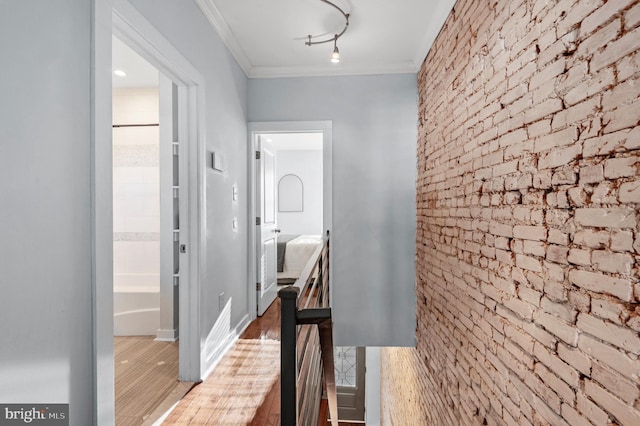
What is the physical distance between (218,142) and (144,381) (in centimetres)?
181

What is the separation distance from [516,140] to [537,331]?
2.79ft

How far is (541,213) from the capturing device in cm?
152

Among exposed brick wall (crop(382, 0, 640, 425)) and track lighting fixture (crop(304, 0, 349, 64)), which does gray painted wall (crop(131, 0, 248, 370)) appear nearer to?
track lighting fixture (crop(304, 0, 349, 64))

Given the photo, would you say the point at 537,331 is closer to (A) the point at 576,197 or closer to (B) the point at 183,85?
(A) the point at 576,197

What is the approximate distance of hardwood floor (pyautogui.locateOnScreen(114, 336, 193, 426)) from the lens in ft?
6.88

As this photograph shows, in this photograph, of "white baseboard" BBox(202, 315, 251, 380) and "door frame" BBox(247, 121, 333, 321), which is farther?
"door frame" BBox(247, 121, 333, 321)

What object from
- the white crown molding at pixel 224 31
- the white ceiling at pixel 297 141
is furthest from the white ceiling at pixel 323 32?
the white ceiling at pixel 297 141

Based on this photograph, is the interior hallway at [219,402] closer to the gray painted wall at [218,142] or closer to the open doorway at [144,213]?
the gray painted wall at [218,142]

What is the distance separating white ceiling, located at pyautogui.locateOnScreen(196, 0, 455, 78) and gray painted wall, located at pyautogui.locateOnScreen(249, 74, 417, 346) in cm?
14

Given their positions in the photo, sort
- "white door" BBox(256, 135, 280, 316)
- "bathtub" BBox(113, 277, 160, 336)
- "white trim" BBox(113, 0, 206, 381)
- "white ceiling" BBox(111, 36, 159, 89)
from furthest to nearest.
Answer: "white door" BBox(256, 135, 280, 316) < "bathtub" BBox(113, 277, 160, 336) < "white ceiling" BBox(111, 36, 159, 89) < "white trim" BBox(113, 0, 206, 381)

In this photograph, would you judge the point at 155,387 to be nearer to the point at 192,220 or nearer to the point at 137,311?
A: the point at 192,220

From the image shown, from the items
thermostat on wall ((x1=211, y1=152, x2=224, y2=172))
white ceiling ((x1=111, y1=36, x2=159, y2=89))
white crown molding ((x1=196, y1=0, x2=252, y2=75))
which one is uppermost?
white crown molding ((x1=196, y1=0, x2=252, y2=75))

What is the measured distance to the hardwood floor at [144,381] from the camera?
2.10 metres

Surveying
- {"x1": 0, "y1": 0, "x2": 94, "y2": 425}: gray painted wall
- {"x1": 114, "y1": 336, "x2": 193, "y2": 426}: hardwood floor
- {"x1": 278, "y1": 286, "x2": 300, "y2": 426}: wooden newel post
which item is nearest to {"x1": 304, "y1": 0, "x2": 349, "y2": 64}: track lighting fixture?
{"x1": 0, "y1": 0, "x2": 94, "y2": 425}: gray painted wall
